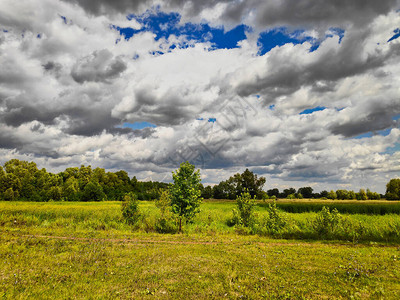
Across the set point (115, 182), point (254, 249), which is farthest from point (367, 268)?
point (115, 182)

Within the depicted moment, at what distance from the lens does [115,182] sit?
97500mm

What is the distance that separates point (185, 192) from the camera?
834 inches

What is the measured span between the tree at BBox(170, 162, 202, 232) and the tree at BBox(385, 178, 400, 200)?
7982cm

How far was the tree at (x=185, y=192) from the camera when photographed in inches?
829

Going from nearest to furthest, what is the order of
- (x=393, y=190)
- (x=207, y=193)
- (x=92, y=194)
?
(x=92, y=194) < (x=393, y=190) < (x=207, y=193)

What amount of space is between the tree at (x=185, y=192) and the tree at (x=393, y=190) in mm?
79819

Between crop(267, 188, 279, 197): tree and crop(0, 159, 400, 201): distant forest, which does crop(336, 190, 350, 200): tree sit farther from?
crop(267, 188, 279, 197): tree

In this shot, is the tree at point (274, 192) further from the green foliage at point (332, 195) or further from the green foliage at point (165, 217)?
the green foliage at point (165, 217)

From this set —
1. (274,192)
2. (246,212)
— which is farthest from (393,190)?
(246,212)

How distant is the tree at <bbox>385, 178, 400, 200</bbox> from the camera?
6806cm

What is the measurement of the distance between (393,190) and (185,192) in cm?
8229

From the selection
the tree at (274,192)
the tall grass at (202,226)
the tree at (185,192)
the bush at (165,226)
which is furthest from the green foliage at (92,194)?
the tree at (274,192)

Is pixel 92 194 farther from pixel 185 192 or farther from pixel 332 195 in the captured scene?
pixel 332 195

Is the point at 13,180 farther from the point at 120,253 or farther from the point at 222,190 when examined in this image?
the point at 222,190
